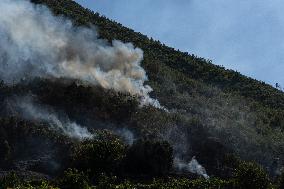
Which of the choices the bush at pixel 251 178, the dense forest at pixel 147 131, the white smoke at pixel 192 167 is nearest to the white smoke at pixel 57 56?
the dense forest at pixel 147 131

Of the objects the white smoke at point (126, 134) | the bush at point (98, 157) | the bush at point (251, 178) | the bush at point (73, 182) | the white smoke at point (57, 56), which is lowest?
the bush at point (73, 182)

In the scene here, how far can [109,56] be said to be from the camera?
12925 centimetres

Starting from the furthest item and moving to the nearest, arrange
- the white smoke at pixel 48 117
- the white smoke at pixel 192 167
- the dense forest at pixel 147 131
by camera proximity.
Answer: the white smoke at pixel 48 117
the white smoke at pixel 192 167
the dense forest at pixel 147 131

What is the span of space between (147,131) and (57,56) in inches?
1030

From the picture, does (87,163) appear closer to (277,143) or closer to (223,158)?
(223,158)

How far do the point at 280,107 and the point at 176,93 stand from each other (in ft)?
93.3

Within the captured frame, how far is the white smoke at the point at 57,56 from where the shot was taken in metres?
119

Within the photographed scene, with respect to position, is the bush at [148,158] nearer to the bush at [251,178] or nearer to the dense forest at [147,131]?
the dense forest at [147,131]

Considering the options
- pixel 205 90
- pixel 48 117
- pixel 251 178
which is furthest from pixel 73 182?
pixel 205 90

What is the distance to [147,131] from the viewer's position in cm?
10731

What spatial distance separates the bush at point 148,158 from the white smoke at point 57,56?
3639 centimetres

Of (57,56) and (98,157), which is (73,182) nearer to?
(98,157)

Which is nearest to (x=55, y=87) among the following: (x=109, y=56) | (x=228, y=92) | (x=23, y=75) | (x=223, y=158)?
(x=23, y=75)

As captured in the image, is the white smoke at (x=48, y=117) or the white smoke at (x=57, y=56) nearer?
the white smoke at (x=48, y=117)
